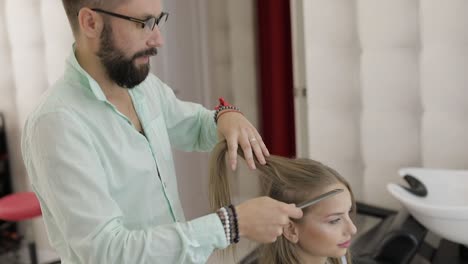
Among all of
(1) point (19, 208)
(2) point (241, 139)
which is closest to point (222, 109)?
(2) point (241, 139)

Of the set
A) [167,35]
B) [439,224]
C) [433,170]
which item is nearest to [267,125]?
[167,35]

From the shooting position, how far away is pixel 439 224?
1.51m

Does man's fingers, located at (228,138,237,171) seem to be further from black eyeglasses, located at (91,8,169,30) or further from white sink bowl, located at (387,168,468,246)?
white sink bowl, located at (387,168,468,246)

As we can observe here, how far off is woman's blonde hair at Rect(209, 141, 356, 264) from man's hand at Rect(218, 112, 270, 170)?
0.04 metres

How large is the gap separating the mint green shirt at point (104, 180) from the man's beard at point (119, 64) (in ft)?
0.16

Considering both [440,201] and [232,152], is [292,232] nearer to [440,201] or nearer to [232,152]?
[232,152]

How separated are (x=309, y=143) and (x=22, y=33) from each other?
5.67 ft

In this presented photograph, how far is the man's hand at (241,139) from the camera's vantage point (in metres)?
1.23

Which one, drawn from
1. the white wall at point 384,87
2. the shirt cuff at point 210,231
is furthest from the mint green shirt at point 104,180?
the white wall at point 384,87

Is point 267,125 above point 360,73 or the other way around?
the other way around

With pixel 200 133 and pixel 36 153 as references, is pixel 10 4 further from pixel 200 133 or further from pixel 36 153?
pixel 36 153

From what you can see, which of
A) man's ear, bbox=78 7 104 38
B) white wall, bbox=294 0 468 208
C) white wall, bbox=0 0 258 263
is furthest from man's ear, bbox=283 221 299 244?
white wall, bbox=0 0 258 263

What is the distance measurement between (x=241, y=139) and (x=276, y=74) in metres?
1.90

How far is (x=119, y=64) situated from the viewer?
118 cm
